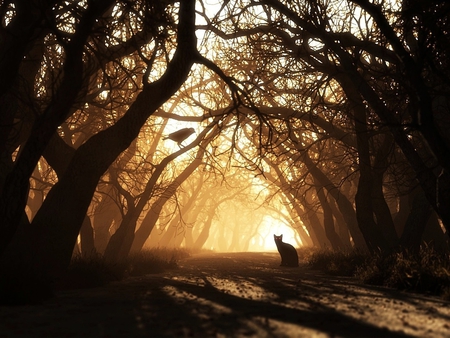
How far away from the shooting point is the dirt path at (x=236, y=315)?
231 inches

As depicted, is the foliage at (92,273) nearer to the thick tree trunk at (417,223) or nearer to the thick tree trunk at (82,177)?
the thick tree trunk at (82,177)

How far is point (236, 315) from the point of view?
6.94 meters

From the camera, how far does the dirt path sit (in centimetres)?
586

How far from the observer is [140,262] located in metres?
18.9

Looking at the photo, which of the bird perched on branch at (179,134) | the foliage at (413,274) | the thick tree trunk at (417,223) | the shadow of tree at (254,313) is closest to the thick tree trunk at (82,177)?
the shadow of tree at (254,313)

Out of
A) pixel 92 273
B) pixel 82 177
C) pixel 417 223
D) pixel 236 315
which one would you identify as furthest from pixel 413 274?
pixel 92 273

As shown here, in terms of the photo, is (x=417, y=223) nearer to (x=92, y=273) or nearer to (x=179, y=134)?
(x=179, y=134)

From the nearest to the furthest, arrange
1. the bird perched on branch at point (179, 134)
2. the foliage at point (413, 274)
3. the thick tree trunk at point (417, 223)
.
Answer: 1. the foliage at point (413, 274)
2. the bird perched on branch at point (179, 134)
3. the thick tree trunk at point (417, 223)

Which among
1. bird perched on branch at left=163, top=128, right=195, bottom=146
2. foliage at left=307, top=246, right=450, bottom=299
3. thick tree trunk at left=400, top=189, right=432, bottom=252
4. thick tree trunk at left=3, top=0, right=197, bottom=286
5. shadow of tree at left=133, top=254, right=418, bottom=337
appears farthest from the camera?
thick tree trunk at left=400, top=189, right=432, bottom=252

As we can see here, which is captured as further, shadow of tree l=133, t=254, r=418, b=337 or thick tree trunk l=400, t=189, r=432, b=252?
thick tree trunk l=400, t=189, r=432, b=252

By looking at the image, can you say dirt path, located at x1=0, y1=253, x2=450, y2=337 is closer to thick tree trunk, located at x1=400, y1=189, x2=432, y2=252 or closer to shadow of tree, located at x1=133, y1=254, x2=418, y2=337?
shadow of tree, located at x1=133, y1=254, x2=418, y2=337

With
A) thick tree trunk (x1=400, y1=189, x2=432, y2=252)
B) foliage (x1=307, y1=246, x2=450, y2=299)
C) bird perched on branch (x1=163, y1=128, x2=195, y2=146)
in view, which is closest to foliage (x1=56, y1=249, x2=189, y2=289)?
bird perched on branch (x1=163, y1=128, x2=195, y2=146)

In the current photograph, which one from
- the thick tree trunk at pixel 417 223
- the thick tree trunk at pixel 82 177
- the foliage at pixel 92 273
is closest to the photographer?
the thick tree trunk at pixel 82 177

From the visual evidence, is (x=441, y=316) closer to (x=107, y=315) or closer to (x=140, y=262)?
(x=107, y=315)
